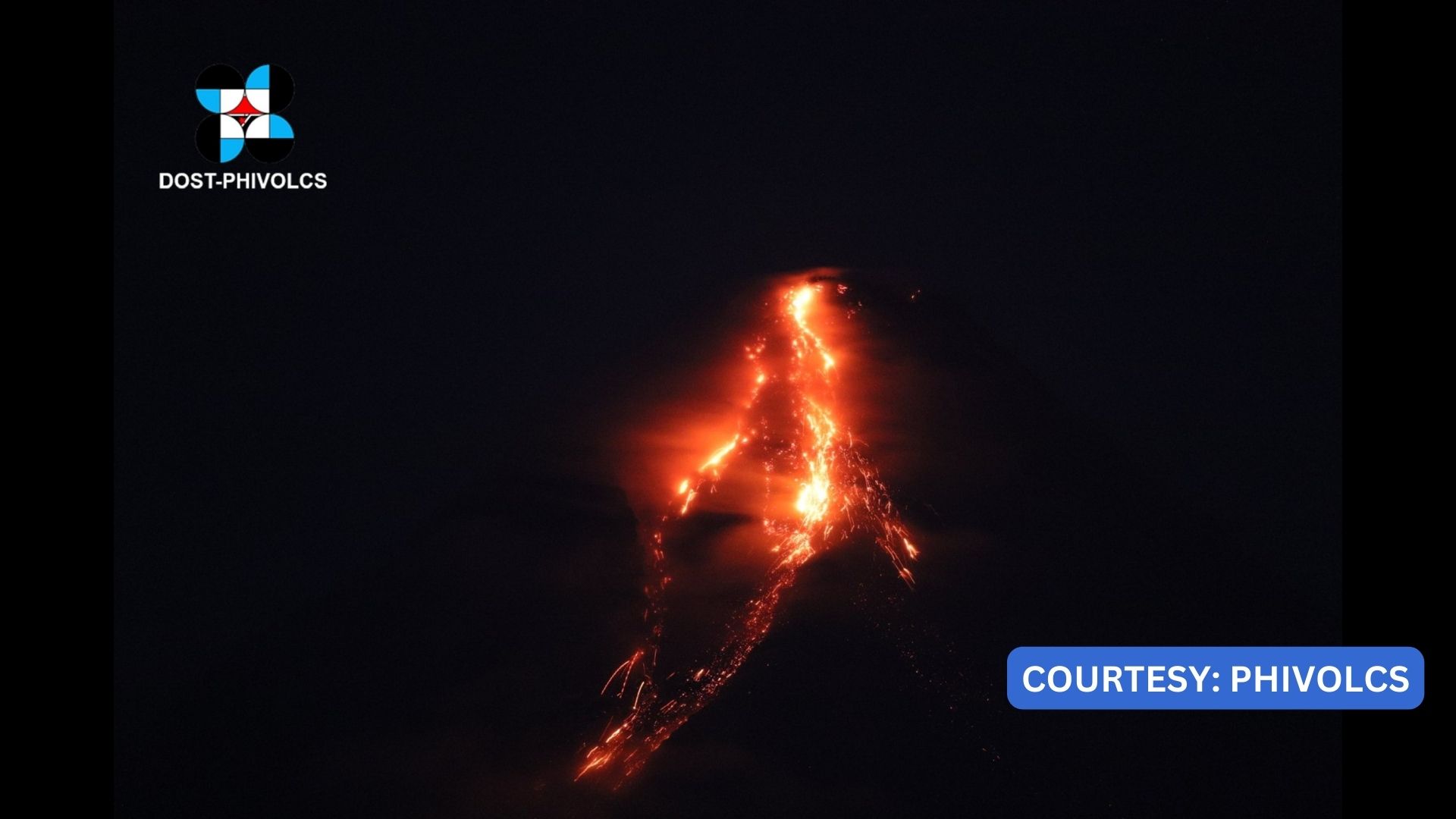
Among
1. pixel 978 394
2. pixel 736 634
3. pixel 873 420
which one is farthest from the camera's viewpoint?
pixel 978 394

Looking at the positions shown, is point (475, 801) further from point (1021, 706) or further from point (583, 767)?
point (1021, 706)

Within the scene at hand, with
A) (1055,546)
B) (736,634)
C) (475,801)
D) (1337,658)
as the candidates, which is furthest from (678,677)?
(1337,658)

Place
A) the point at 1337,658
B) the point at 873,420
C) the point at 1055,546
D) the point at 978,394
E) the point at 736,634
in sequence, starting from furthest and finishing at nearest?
the point at 978,394, the point at 873,420, the point at 1055,546, the point at 736,634, the point at 1337,658

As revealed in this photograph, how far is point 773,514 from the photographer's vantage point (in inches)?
200

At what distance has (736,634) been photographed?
171 inches

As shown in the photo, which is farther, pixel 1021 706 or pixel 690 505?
pixel 690 505

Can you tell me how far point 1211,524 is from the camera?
6.30 metres

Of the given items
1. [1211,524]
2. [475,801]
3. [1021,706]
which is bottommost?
[475,801]

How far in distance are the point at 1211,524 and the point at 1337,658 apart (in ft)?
9.60

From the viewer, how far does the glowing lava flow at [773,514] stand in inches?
156

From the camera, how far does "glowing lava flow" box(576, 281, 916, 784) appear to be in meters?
3.97

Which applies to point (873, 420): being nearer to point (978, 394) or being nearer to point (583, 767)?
point (978, 394)

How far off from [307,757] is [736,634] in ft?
6.71

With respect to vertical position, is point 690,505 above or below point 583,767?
above
